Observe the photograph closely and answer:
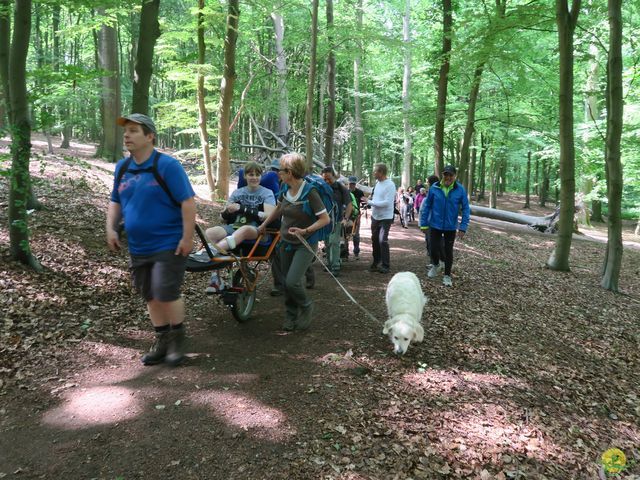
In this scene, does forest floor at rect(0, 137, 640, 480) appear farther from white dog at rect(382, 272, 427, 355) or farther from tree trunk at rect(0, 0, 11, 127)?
tree trunk at rect(0, 0, 11, 127)

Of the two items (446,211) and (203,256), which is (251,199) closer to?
(203,256)

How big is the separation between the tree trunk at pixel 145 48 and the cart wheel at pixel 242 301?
4.48 metres

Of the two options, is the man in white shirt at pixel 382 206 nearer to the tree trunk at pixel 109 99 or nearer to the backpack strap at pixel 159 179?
the backpack strap at pixel 159 179

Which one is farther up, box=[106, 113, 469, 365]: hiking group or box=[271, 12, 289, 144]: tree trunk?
box=[271, 12, 289, 144]: tree trunk

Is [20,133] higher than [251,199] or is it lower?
higher

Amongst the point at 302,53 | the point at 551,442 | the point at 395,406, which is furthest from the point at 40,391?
the point at 302,53

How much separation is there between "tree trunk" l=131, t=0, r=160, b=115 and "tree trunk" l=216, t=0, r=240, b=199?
12.9ft

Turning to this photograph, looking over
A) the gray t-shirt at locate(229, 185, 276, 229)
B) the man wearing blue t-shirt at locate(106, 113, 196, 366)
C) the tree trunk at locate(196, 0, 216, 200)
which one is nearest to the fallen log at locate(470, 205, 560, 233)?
the tree trunk at locate(196, 0, 216, 200)

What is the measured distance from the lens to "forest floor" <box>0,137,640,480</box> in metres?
2.95

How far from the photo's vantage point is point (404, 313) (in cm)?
481

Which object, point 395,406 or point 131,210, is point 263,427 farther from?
point 131,210

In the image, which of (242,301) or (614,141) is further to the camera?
(614,141)

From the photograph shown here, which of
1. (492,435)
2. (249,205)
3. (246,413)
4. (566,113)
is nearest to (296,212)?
(249,205)

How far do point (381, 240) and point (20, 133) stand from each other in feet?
19.1
